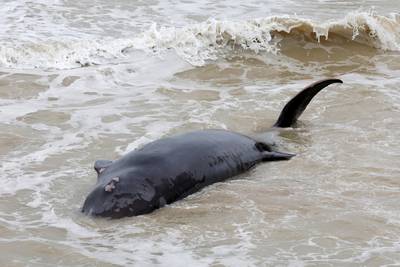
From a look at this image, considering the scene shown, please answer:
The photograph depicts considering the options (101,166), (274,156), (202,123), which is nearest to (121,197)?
(101,166)

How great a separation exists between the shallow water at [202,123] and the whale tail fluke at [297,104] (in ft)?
0.58

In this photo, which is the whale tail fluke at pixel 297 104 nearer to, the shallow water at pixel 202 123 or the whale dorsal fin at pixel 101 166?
the shallow water at pixel 202 123

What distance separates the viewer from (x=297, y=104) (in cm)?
705

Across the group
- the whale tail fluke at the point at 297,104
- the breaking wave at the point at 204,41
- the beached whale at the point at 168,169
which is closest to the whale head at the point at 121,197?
the beached whale at the point at 168,169

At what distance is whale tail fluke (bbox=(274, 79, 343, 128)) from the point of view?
686cm

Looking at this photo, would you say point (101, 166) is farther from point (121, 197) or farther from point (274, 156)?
point (274, 156)

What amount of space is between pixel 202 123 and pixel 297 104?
0.98 metres

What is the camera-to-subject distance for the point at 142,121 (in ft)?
24.7

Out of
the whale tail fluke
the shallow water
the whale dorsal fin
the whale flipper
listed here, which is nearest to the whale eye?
the shallow water

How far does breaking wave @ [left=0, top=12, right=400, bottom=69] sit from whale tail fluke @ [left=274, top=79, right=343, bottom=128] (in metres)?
3.54

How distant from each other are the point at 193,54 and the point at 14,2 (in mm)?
5330

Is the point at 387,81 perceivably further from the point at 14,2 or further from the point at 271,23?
the point at 14,2

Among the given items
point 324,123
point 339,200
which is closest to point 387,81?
point 324,123

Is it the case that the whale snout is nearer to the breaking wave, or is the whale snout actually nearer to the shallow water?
the shallow water
